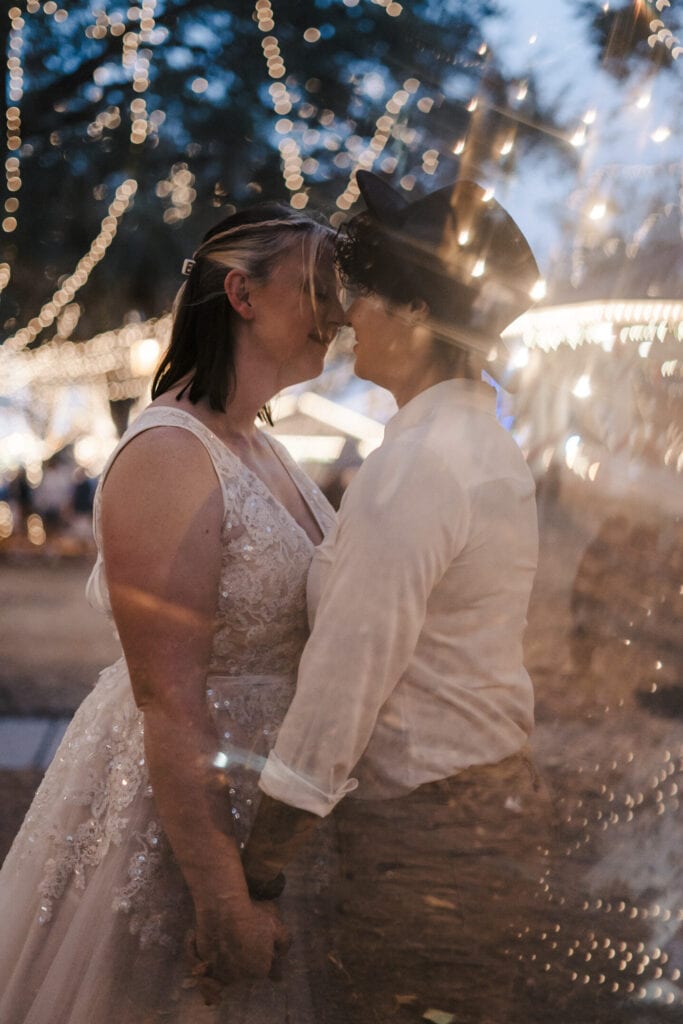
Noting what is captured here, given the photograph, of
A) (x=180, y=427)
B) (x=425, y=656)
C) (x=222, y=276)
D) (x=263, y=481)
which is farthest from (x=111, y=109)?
(x=425, y=656)

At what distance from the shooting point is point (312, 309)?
5.82ft

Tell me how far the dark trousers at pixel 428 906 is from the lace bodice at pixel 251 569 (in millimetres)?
320

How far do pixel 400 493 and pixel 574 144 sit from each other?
1.65 m

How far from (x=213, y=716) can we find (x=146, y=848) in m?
0.26

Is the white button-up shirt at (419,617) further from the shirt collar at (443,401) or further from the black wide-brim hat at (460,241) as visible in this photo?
the black wide-brim hat at (460,241)

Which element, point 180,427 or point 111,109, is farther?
point 111,109

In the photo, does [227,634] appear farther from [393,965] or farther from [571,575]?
[571,575]

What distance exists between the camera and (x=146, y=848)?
1.64 m

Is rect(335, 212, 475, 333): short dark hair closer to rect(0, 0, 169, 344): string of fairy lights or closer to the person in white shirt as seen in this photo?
the person in white shirt

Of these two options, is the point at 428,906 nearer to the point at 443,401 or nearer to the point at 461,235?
the point at 443,401

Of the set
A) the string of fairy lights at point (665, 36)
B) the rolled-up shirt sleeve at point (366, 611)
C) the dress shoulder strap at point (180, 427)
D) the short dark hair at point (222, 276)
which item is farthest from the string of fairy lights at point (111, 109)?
the rolled-up shirt sleeve at point (366, 611)

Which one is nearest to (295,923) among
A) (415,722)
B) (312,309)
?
(415,722)

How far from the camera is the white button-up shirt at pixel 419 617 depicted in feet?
4.38

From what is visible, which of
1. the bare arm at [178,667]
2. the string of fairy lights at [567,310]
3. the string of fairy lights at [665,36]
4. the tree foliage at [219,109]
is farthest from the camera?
the tree foliage at [219,109]
